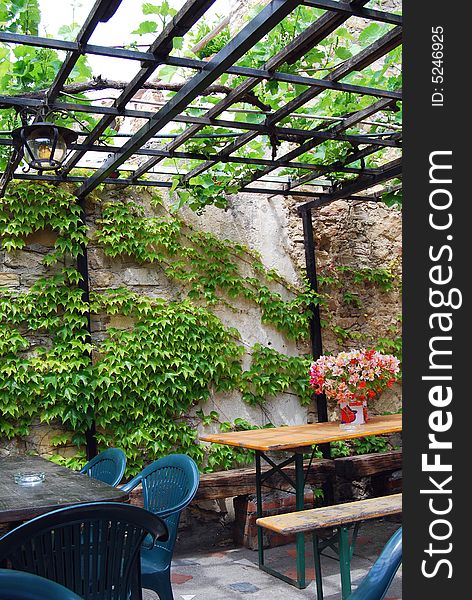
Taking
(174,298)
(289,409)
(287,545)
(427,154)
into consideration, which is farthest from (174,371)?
(427,154)

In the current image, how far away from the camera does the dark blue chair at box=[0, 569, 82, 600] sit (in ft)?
4.12

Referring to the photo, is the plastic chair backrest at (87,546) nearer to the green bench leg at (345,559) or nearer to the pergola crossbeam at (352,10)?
the green bench leg at (345,559)

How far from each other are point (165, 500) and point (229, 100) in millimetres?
2051

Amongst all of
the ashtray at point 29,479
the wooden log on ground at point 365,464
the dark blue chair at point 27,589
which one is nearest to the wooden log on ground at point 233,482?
the wooden log on ground at point 365,464

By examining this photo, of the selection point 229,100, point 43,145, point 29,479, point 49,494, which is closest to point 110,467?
point 29,479

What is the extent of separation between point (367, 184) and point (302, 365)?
1.56 meters

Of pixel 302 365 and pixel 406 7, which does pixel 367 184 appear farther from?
pixel 406 7

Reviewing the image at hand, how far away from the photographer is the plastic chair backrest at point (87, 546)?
201cm

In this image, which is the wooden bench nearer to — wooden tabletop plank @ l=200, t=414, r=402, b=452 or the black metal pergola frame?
wooden tabletop plank @ l=200, t=414, r=402, b=452

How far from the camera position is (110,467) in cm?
363

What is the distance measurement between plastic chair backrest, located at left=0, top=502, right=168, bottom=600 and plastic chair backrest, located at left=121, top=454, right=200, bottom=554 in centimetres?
57

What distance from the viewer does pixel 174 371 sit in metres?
5.23

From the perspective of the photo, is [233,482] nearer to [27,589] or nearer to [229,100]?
[229,100]

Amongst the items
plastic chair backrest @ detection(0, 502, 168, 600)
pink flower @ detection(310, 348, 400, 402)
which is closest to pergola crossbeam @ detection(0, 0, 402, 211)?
pink flower @ detection(310, 348, 400, 402)
